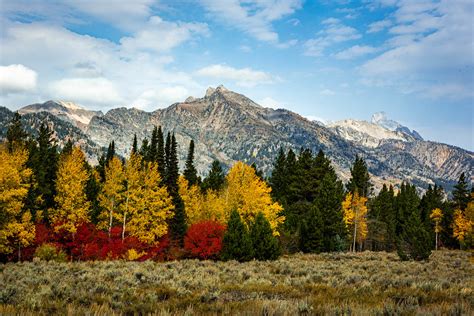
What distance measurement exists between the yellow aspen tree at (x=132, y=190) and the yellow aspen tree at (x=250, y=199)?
33.4 feet

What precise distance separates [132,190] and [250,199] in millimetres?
12698

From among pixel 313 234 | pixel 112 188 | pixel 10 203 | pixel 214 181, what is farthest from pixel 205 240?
pixel 214 181

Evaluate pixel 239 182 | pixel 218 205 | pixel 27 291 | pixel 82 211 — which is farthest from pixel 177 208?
pixel 27 291

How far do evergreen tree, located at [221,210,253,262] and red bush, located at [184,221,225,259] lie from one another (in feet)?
7.96

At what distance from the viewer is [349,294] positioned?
11.6 metres

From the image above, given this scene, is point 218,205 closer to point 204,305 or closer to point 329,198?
point 329,198

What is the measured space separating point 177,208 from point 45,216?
16.7 meters

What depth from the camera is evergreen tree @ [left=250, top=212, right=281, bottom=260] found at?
31766 millimetres

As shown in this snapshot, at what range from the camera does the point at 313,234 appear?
46.1 m

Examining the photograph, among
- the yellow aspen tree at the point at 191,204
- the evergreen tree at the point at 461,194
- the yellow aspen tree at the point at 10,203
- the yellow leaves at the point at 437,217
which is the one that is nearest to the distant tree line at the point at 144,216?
the yellow aspen tree at the point at 10,203

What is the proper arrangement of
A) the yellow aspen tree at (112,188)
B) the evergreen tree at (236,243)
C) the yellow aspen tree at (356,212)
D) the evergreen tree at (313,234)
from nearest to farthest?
the evergreen tree at (236,243)
the yellow aspen tree at (112,188)
the evergreen tree at (313,234)
the yellow aspen tree at (356,212)

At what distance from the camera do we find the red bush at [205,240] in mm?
34656

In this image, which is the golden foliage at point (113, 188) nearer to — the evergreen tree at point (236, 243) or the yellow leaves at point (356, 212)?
the evergreen tree at point (236, 243)

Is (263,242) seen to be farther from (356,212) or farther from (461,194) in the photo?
(461,194)
